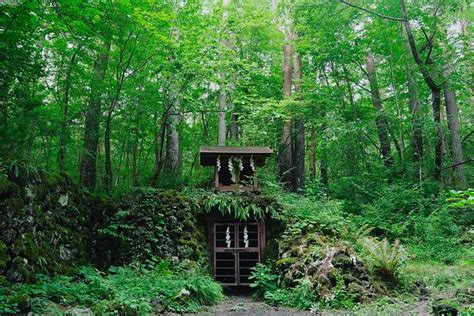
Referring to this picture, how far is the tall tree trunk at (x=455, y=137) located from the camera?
13.0 metres

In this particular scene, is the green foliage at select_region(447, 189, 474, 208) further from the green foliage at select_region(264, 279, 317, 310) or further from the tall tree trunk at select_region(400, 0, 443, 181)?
the tall tree trunk at select_region(400, 0, 443, 181)

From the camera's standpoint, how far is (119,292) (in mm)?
6102

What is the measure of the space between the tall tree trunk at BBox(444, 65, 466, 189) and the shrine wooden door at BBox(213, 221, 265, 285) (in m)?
7.75

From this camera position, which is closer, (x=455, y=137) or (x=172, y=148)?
(x=172, y=148)

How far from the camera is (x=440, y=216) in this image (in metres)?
11.0

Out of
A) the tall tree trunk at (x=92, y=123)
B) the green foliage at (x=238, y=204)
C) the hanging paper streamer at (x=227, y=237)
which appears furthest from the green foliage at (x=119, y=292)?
the tall tree trunk at (x=92, y=123)

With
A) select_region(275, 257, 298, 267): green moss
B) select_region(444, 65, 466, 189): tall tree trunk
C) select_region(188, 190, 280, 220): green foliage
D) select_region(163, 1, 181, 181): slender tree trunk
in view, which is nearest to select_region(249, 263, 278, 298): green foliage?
select_region(275, 257, 298, 267): green moss

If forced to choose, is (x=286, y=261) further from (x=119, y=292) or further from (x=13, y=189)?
(x=13, y=189)

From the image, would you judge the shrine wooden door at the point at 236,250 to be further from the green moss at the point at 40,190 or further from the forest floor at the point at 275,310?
the green moss at the point at 40,190

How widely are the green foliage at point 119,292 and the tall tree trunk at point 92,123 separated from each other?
342 centimetres

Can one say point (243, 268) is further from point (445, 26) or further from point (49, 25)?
point (445, 26)

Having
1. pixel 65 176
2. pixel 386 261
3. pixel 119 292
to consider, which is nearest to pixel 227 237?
pixel 386 261

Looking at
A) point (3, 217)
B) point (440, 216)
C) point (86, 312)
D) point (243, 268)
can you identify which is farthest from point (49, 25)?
point (440, 216)

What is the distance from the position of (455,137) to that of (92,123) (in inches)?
477
